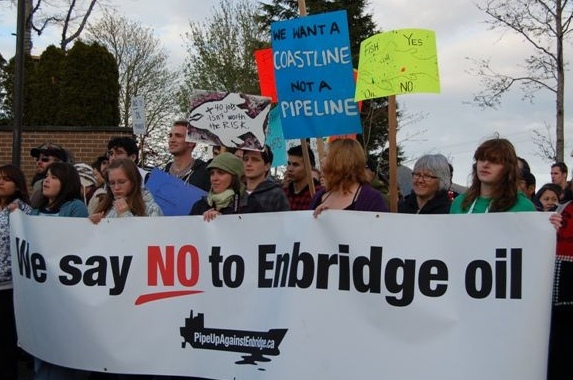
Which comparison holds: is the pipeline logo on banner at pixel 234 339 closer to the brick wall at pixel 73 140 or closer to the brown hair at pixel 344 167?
Answer: the brown hair at pixel 344 167

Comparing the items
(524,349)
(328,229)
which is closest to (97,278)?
(328,229)

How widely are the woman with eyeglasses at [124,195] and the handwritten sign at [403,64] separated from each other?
1.71 meters

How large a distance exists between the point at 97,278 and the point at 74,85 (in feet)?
42.0


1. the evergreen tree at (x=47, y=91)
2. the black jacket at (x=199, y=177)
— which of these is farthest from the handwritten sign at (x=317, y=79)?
the evergreen tree at (x=47, y=91)

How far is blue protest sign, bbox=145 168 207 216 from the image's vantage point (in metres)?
5.70

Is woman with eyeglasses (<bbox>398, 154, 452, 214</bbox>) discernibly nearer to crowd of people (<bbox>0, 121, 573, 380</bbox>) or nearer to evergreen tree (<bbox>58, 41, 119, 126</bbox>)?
crowd of people (<bbox>0, 121, 573, 380</bbox>)

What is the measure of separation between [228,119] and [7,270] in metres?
1.90

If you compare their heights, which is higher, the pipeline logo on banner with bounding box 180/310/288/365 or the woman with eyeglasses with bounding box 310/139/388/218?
the woman with eyeglasses with bounding box 310/139/388/218

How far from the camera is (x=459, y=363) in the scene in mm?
3869

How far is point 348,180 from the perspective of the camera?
443 centimetres

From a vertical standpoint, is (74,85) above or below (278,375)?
above

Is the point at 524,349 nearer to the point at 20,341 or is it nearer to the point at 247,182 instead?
the point at 247,182

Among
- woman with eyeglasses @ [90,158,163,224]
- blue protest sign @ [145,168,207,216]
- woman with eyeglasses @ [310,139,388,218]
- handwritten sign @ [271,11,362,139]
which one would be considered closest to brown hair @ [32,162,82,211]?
woman with eyeglasses @ [90,158,163,224]

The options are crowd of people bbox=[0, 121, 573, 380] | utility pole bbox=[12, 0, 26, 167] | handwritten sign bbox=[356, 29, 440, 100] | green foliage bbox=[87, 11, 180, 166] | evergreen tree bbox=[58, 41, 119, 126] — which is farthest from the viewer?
green foliage bbox=[87, 11, 180, 166]
